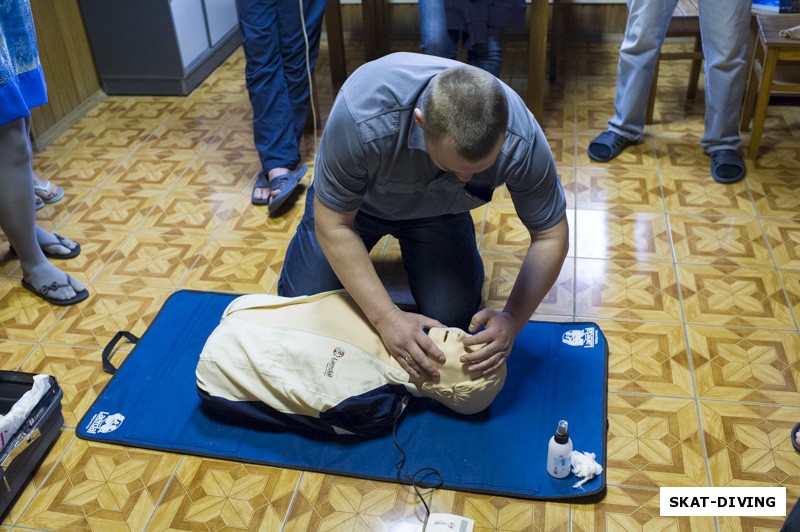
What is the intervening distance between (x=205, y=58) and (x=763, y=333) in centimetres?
239

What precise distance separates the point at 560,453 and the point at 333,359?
1.52 feet

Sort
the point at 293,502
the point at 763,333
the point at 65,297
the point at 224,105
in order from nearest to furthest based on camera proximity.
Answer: the point at 293,502 → the point at 763,333 → the point at 65,297 → the point at 224,105

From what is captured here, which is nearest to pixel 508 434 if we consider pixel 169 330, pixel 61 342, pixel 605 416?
pixel 605 416

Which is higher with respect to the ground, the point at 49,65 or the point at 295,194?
the point at 49,65

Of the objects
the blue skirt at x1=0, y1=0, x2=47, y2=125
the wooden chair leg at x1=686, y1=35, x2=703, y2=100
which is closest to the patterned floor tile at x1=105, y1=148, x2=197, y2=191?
the blue skirt at x1=0, y1=0, x2=47, y2=125

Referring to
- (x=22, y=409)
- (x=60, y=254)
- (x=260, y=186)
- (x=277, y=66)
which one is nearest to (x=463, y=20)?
(x=277, y=66)

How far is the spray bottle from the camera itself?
1.39 metres

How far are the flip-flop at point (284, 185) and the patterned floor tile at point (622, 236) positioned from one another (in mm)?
845

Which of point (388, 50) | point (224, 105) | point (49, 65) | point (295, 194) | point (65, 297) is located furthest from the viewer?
point (388, 50)

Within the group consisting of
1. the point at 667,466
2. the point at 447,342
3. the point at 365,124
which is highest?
the point at 365,124

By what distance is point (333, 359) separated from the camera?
1499 mm

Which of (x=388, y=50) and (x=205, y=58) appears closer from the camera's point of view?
(x=205, y=58)

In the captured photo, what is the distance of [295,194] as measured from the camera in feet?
7.86

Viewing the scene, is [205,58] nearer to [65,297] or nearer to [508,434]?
[65,297]
